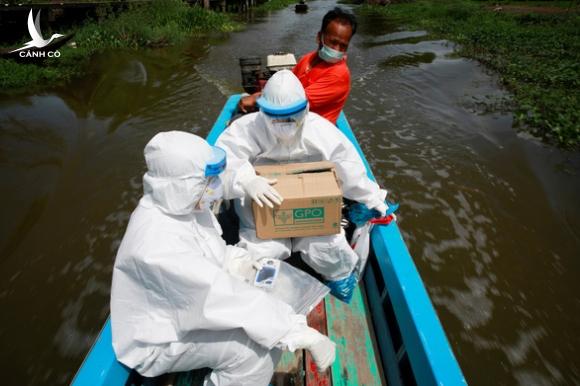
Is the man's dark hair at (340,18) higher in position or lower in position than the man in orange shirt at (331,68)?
higher

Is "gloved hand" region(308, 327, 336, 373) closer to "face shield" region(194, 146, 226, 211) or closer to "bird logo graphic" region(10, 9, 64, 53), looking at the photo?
"face shield" region(194, 146, 226, 211)

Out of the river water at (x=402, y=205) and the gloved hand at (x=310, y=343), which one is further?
the river water at (x=402, y=205)

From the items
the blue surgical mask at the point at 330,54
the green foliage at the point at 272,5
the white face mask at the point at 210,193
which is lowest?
the white face mask at the point at 210,193

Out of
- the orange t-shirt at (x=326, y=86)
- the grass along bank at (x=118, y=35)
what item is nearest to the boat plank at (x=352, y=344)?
the orange t-shirt at (x=326, y=86)

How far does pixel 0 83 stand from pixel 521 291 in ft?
35.1

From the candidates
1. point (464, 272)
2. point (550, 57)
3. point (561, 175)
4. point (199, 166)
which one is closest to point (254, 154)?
point (199, 166)

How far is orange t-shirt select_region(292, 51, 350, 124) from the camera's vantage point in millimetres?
3080

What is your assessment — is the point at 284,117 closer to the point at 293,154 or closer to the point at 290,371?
the point at 293,154

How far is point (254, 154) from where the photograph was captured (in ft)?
8.20

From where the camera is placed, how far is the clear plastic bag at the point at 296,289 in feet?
6.72

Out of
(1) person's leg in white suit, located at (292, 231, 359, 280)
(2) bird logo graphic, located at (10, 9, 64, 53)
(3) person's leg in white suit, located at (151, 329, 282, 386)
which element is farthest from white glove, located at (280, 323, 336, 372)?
(2) bird logo graphic, located at (10, 9, 64, 53)

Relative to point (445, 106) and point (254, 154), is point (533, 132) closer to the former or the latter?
point (445, 106)

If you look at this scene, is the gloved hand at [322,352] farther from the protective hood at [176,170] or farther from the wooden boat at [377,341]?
the protective hood at [176,170]

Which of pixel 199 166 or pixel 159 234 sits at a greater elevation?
pixel 199 166
